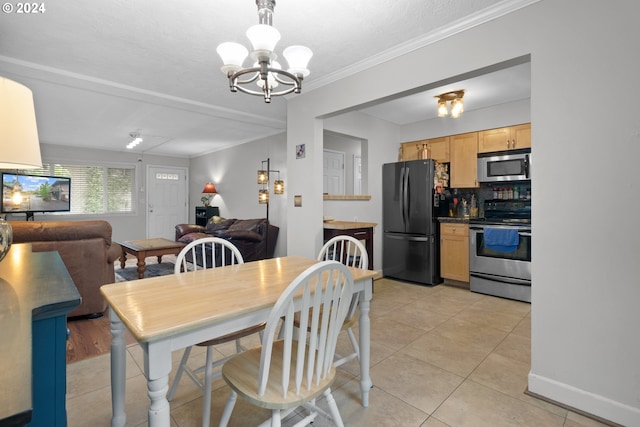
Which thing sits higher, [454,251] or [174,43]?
[174,43]

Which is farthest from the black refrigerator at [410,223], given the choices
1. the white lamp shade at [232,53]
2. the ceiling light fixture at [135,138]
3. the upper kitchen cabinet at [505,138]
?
the ceiling light fixture at [135,138]

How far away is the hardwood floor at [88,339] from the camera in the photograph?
234cm

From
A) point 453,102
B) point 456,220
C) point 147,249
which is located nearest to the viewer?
point 453,102

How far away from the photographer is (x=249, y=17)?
2.13 meters

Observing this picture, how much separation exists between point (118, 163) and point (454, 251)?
731 centimetres

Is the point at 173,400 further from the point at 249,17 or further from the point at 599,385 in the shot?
the point at 249,17

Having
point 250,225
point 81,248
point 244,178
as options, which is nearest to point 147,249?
point 81,248

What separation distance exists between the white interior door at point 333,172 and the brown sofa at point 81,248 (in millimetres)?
3195

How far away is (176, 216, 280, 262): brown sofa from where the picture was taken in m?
4.92

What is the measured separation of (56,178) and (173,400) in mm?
6138

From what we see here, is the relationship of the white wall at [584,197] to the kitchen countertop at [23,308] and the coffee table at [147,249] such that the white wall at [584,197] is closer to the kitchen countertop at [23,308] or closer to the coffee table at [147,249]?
the kitchen countertop at [23,308]

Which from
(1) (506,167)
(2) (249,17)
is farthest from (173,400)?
(1) (506,167)

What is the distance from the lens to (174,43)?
8.10ft

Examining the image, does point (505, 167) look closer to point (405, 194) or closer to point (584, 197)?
point (405, 194)
